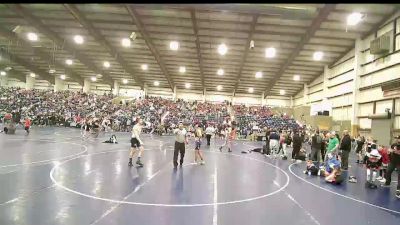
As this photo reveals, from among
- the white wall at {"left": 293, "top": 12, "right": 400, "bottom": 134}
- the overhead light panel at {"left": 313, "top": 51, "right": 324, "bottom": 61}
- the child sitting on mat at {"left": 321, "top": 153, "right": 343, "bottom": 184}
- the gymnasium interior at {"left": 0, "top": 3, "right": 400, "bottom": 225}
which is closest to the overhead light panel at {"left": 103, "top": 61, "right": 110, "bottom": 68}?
the gymnasium interior at {"left": 0, "top": 3, "right": 400, "bottom": 225}

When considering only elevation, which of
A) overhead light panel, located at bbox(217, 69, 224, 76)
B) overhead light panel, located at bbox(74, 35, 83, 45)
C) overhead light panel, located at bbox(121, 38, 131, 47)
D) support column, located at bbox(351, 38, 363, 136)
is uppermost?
overhead light panel, located at bbox(74, 35, 83, 45)

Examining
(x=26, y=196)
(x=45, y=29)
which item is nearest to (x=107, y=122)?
(x=45, y=29)

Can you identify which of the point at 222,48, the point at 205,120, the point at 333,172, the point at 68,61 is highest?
the point at 68,61

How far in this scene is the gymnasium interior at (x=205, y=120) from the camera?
8.12 metres

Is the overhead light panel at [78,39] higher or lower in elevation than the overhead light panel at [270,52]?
higher

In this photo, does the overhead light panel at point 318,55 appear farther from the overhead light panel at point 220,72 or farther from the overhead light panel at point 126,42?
the overhead light panel at point 126,42

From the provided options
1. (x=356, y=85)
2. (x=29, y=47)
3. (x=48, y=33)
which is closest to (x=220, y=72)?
(x=356, y=85)

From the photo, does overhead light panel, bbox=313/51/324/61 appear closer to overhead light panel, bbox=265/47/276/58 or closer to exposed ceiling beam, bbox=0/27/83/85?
overhead light panel, bbox=265/47/276/58

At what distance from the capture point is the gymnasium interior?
8125mm

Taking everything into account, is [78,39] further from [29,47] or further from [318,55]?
[318,55]

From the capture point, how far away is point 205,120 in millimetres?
41844

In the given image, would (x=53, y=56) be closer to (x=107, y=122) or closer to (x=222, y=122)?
(x=107, y=122)

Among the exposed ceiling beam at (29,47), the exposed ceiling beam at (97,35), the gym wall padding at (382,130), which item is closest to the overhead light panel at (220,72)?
the exposed ceiling beam at (97,35)

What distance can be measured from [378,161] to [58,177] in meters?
11.1
